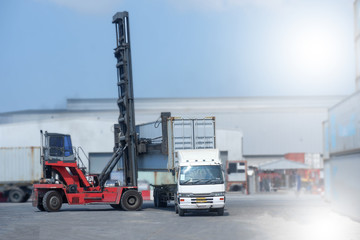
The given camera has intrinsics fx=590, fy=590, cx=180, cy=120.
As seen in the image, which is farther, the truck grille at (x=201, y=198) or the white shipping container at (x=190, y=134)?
the white shipping container at (x=190, y=134)

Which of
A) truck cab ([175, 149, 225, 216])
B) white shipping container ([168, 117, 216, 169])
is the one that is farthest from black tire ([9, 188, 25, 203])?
truck cab ([175, 149, 225, 216])

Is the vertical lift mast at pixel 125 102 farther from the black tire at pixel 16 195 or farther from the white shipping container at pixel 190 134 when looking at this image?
the black tire at pixel 16 195

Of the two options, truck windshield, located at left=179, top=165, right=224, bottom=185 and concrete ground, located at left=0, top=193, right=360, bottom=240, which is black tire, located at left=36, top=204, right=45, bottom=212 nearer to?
concrete ground, located at left=0, top=193, right=360, bottom=240

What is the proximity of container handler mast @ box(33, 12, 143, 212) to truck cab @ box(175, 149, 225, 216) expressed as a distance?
14.6ft

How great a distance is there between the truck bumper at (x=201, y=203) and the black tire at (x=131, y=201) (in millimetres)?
5021

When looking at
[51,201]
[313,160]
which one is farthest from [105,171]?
[313,160]

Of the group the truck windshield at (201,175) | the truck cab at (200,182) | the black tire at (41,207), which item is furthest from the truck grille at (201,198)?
the black tire at (41,207)

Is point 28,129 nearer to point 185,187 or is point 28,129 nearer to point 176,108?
point 176,108

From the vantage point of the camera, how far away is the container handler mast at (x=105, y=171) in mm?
29422

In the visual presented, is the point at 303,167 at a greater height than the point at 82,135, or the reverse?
the point at 82,135

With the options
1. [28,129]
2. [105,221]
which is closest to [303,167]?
[28,129]

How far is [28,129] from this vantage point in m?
59.4

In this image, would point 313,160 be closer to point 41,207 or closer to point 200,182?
point 41,207

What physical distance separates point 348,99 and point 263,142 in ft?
169
